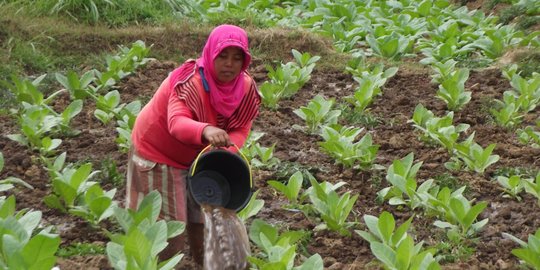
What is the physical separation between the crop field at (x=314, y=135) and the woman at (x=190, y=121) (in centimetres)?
21

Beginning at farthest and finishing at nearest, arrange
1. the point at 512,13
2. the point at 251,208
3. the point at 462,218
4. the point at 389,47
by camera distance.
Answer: the point at 512,13
the point at 389,47
the point at 251,208
the point at 462,218

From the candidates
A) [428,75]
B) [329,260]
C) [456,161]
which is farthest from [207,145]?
[428,75]

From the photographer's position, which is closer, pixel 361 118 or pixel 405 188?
pixel 405 188

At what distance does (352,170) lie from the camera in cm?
575

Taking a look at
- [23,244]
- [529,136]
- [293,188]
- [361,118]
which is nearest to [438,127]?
[529,136]

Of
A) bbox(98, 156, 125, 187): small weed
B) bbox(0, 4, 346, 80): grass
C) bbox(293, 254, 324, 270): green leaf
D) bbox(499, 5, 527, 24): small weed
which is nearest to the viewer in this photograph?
bbox(293, 254, 324, 270): green leaf

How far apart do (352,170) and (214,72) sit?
6.39 ft

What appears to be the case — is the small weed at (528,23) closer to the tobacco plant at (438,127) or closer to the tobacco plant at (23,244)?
the tobacco plant at (438,127)

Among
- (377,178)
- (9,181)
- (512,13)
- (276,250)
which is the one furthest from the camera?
(512,13)

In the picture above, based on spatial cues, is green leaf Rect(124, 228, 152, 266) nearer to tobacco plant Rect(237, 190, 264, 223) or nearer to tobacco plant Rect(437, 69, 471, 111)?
tobacco plant Rect(237, 190, 264, 223)

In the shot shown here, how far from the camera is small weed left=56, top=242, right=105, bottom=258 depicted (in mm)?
4309

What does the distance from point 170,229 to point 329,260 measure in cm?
80

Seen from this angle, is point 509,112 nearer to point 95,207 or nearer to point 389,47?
point 389,47

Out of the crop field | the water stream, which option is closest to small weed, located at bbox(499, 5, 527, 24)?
the crop field
